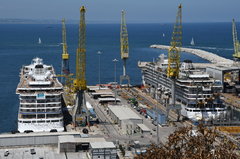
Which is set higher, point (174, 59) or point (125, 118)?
point (174, 59)

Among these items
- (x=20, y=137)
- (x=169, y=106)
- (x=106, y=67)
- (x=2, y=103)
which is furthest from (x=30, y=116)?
(x=106, y=67)

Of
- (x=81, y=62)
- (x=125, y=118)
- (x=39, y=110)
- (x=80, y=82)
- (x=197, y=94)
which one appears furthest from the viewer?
(x=197, y=94)

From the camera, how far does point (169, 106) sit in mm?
60875

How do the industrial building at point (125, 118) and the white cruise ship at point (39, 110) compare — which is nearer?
the white cruise ship at point (39, 110)

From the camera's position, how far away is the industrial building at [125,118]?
55.0 meters

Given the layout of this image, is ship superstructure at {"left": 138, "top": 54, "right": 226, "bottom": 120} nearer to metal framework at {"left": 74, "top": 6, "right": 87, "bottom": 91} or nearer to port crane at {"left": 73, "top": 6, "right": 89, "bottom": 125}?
port crane at {"left": 73, "top": 6, "right": 89, "bottom": 125}

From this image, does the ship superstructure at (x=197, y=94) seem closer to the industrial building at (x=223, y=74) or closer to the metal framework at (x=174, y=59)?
the metal framework at (x=174, y=59)

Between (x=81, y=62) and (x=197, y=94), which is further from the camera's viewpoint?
(x=197, y=94)

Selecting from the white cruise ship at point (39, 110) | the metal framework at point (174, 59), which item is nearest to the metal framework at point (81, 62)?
the white cruise ship at point (39, 110)

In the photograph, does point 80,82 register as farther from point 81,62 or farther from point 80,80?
point 81,62

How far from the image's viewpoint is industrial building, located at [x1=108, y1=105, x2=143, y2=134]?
55.0 meters

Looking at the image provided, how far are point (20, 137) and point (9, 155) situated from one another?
3890 millimetres

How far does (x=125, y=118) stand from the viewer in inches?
2259

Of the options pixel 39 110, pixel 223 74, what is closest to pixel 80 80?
pixel 39 110
